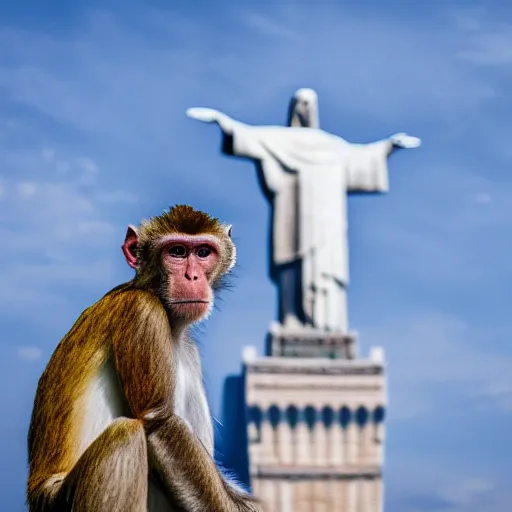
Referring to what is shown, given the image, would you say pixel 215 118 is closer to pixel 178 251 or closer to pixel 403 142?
pixel 403 142

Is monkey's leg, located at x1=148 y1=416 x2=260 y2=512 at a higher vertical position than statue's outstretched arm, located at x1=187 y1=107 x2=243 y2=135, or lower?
lower

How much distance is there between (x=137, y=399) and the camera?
2.34 m

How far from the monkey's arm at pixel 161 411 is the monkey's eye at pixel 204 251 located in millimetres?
215

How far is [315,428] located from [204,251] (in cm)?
2139

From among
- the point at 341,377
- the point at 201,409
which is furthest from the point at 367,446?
the point at 201,409

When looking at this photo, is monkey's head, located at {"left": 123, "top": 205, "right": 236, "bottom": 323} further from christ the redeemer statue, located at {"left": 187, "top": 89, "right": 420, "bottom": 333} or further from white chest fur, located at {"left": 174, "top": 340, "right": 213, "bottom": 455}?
christ the redeemer statue, located at {"left": 187, "top": 89, "right": 420, "bottom": 333}

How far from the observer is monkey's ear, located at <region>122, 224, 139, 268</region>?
8.27 feet

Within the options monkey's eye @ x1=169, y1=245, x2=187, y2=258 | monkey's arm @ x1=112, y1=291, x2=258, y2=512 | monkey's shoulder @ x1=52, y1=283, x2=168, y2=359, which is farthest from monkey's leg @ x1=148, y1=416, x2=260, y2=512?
monkey's eye @ x1=169, y1=245, x2=187, y2=258

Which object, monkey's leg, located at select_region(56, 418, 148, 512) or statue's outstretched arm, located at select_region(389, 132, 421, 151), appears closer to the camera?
monkey's leg, located at select_region(56, 418, 148, 512)

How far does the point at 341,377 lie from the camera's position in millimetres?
22562

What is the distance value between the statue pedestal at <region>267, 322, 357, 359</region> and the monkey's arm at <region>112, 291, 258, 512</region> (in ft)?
62.9

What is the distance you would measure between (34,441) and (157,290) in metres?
0.38

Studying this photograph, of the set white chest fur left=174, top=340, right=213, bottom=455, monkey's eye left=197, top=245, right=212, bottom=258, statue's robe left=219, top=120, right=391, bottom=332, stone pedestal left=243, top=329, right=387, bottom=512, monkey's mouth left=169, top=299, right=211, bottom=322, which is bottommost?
white chest fur left=174, top=340, right=213, bottom=455

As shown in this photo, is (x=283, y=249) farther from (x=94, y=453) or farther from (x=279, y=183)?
(x=94, y=453)
